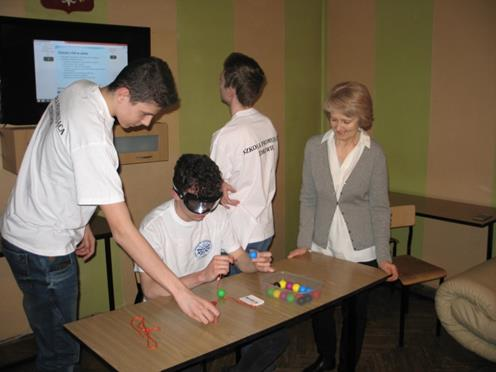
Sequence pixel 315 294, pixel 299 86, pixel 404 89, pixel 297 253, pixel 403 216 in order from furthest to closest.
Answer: pixel 299 86 → pixel 404 89 → pixel 403 216 → pixel 297 253 → pixel 315 294

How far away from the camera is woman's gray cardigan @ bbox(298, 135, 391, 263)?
2549 millimetres

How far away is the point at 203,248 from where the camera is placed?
2.26 metres

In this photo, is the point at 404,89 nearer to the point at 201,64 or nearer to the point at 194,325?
the point at 201,64

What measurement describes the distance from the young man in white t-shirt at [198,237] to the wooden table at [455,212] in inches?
68.9

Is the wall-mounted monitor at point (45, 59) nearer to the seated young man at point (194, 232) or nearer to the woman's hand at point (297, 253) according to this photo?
the seated young man at point (194, 232)

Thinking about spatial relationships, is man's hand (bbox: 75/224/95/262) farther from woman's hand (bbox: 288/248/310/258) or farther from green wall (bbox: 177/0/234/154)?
green wall (bbox: 177/0/234/154)

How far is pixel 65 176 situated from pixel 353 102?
1.42m

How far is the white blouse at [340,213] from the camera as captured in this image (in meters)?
2.58

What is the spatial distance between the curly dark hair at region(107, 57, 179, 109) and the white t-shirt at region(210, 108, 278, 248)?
40.6 inches

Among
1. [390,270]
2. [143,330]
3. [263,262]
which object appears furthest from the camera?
[390,270]

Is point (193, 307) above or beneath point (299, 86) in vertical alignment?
beneath

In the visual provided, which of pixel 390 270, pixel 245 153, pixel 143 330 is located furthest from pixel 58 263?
pixel 390 270

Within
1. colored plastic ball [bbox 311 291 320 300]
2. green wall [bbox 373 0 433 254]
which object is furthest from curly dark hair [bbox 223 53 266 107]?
green wall [bbox 373 0 433 254]

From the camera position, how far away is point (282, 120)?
4.63 m
